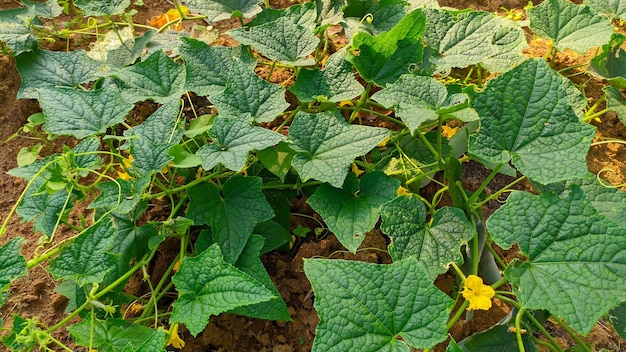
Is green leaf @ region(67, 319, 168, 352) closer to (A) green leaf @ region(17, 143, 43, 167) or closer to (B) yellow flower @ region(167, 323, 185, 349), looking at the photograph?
(B) yellow flower @ region(167, 323, 185, 349)

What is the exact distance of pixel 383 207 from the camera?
152 centimetres

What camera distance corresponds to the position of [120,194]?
60.6 inches

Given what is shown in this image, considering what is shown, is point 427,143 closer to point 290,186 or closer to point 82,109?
point 290,186

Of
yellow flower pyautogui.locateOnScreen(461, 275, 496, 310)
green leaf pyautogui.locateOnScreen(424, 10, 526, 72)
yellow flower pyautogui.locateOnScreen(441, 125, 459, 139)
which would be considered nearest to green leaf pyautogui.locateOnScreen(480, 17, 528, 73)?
green leaf pyautogui.locateOnScreen(424, 10, 526, 72)

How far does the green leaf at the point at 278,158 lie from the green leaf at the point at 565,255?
0.68 meters

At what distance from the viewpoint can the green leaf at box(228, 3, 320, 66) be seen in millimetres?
1899

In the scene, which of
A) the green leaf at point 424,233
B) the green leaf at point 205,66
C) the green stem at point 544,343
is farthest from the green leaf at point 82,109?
the green stem at point 544,343

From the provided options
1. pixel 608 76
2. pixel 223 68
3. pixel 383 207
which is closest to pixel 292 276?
pixel 383 207

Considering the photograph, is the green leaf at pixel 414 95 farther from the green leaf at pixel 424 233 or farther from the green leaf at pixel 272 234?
the green leaf at pixel 272 234

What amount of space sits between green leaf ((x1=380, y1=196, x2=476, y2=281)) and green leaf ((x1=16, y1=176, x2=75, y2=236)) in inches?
39.2

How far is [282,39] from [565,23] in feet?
3.55

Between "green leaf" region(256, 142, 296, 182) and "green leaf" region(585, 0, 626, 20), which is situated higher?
"green leaf" region(585, 0, 626, 20)

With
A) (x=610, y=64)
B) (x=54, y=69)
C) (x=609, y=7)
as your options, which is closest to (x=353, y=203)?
(x=610, y=64)

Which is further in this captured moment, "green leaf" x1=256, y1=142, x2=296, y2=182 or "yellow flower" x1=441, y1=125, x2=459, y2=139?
"yellow flower" x1=441, y1=125, x2=459, y2=139
